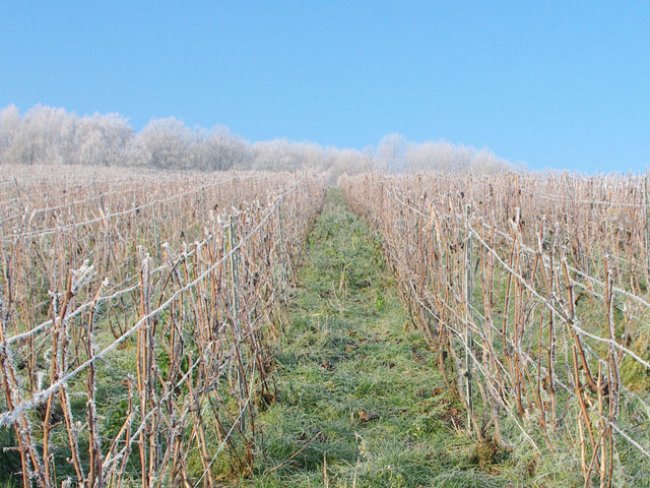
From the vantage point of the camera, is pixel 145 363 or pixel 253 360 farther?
pixel 253 360

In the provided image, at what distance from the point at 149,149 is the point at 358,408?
53.6 metres

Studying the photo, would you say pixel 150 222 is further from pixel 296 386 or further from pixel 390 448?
pixel 390 448

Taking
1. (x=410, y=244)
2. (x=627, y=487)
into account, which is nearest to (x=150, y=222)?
(x=410, y=244)

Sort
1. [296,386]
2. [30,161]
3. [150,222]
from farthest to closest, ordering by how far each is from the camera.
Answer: [30,161] < [150,222] < [296,386]

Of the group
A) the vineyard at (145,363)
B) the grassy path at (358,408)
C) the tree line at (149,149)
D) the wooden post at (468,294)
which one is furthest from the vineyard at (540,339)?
the tree line at (149,149)

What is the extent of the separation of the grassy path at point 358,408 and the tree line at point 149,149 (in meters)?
43.2

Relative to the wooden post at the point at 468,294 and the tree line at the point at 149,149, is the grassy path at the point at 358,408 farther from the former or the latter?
the tree line at the point at 149,149

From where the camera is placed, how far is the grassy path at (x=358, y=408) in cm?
325

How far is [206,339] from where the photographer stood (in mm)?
2973

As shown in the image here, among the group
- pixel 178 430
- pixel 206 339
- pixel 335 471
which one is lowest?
pixel 335 471

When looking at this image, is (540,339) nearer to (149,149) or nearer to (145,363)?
(145,363)

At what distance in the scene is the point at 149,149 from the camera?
5466cm

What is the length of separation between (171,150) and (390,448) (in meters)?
54.6

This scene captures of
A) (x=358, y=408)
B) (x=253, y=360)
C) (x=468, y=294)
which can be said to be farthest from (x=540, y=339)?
(x=253, y=360)
